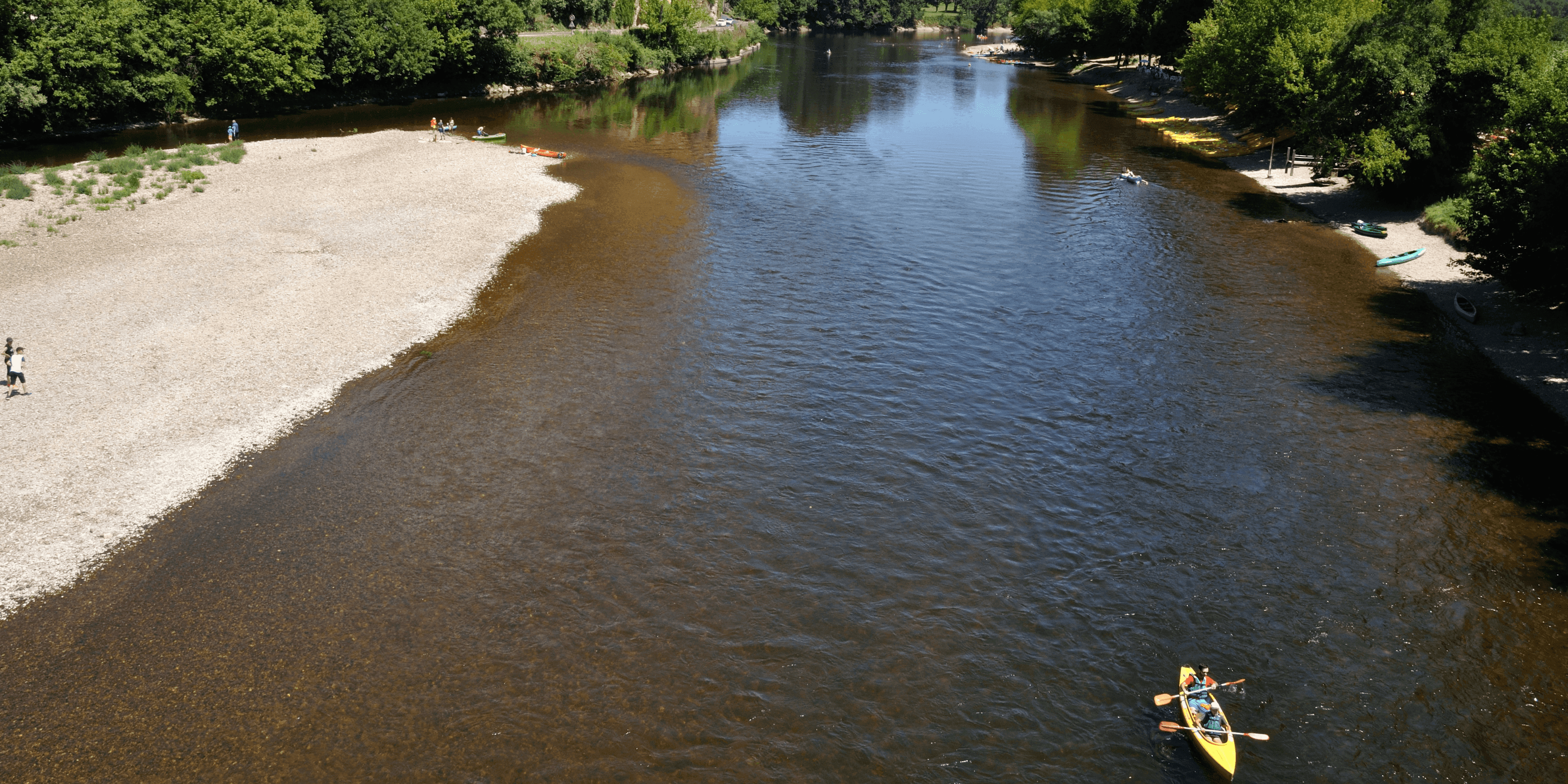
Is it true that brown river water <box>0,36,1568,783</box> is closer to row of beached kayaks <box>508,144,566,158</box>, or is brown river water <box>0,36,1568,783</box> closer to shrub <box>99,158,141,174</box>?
row of beached kayaks <box>508,144,566,158</box>

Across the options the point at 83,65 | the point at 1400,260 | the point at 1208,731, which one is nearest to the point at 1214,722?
the point at 1208,731

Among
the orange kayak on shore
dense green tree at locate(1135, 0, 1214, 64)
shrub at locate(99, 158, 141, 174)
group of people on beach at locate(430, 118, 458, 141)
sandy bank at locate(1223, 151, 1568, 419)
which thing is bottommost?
sandy bank at locate(1223, 151, 1568, 419)

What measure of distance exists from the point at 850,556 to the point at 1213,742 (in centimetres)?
1008

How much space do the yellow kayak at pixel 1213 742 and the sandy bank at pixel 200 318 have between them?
2677 centimetres

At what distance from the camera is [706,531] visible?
26594 millimetres

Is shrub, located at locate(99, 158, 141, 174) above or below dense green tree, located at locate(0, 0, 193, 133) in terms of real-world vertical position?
below

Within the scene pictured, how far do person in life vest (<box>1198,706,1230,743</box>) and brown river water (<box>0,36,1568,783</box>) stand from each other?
0.71 m

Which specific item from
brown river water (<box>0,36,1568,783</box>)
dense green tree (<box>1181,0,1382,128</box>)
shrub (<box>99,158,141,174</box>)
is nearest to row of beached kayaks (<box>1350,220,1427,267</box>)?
brown river water (<box>0,36,1568,783</box>)

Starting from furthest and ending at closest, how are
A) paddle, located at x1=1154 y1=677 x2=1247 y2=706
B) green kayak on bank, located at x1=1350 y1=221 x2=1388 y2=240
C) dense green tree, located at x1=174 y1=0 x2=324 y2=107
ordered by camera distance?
dense green tree, located at x1=174 y1=0 x2=324 y2=107, green kayak on bank, located at x1=1350 y1=221 x2=1388 y2=240, paddle, located at x1=1154 y1=677 x2=1247 y2=706

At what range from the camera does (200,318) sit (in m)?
36.6

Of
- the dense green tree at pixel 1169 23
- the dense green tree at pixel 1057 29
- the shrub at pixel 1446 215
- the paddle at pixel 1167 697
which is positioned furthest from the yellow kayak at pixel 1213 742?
the dense green tree at pixel 1057 29

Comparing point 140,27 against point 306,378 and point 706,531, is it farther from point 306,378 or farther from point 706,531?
point 706,531

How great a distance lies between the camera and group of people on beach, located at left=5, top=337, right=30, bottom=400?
30047 mm

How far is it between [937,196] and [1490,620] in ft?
152
